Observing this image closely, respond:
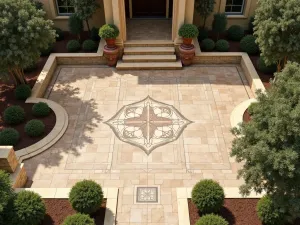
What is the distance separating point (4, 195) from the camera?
8398mm

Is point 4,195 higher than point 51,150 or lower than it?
higher

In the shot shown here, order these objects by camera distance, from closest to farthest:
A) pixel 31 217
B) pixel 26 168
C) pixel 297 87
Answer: pixel 297 87
pixel 31 217
pixel 26 168

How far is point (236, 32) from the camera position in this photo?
1877 cm

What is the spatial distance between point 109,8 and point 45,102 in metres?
6.39

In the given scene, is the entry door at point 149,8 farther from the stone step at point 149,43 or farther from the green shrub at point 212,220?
the green shrub at point 212,220

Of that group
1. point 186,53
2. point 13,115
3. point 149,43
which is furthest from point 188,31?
point 13,115

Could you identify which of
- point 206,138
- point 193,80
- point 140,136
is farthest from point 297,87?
point 193,80

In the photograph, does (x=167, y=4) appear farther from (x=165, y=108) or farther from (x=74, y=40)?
(x=165, y=108)

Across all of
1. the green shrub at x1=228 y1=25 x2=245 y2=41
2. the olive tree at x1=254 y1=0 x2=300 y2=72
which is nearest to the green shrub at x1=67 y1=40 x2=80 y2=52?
the green shrub at x1=228 y1=25 x2=245 y2=41

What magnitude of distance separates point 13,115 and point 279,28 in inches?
469

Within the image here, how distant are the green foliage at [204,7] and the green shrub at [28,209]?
44.7 ft

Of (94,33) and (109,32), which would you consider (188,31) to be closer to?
(109,32)

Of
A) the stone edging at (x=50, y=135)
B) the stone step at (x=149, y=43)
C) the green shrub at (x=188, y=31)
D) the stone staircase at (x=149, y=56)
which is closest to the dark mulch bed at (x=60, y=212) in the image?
the stone edging at (x=50, y=135)

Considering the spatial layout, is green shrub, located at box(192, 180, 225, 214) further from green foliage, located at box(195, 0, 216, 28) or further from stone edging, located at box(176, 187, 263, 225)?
green foliage, located at box(195, 0, 216, 28)
